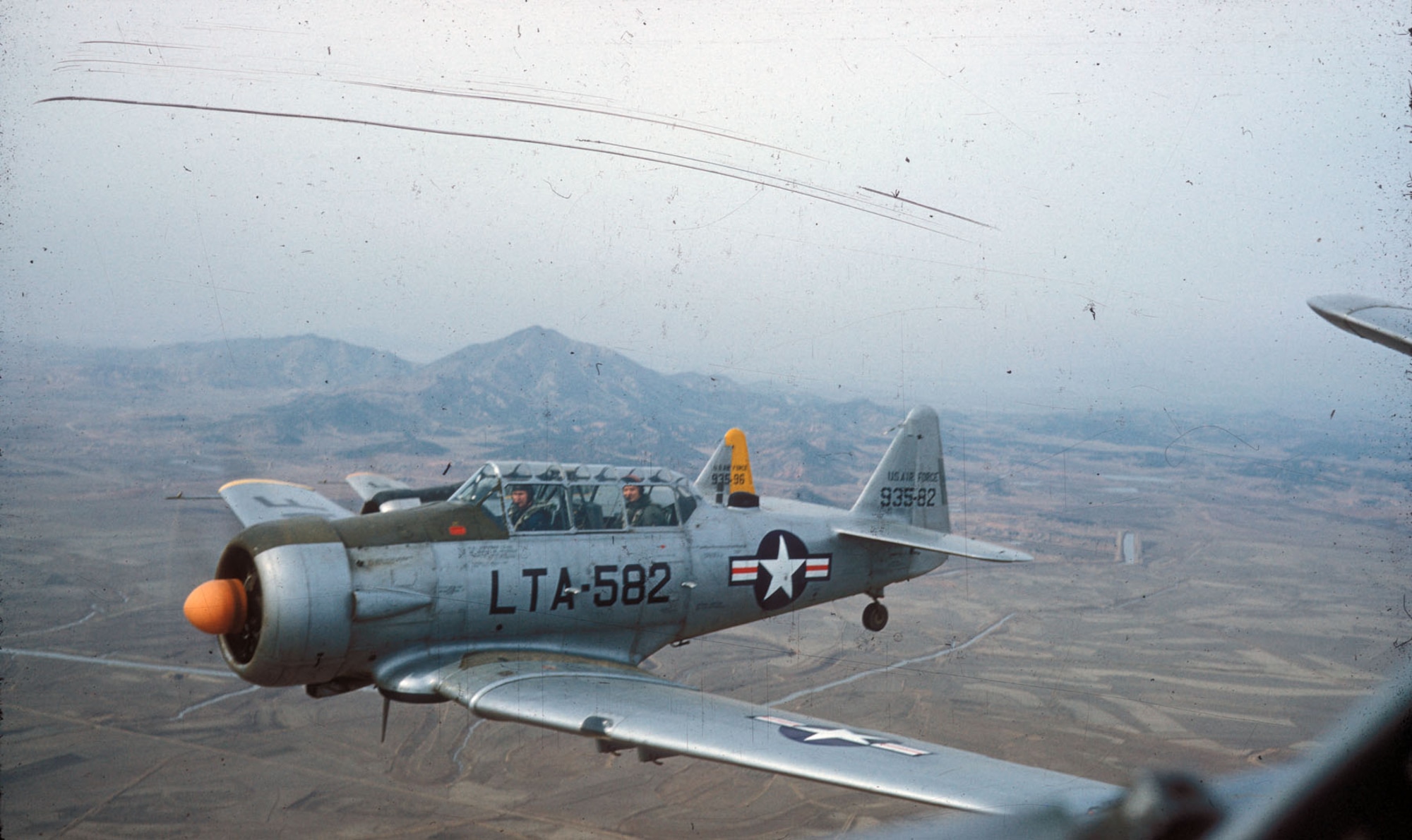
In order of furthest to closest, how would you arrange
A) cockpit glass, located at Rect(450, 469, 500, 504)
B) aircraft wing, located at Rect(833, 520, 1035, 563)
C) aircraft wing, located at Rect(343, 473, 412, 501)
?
aircraft wing, located at Rect(343, 473, 412, 501) < aircraft wing, located at Rect(833, 520, 1035, 563) < cockpit glass, located at Rect(450, 469, 500, 504)

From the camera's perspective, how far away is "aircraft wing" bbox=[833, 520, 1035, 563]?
1164 centimetres

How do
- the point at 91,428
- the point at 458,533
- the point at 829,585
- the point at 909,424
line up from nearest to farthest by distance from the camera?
the point at 458,533, the point at 829,585, the point at 909,424, the point at 91,428

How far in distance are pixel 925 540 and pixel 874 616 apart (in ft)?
5.14

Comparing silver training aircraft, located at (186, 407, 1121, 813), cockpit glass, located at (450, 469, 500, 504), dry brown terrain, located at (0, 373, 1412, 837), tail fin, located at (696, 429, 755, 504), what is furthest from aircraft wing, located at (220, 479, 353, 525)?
dry brown terrain, located at (0, 373, 1412, 837)

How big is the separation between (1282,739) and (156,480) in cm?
5179

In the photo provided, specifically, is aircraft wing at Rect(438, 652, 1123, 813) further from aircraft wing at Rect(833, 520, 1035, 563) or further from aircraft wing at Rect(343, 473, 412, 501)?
aircraft wing at Rect(343, 473, 412, 501)

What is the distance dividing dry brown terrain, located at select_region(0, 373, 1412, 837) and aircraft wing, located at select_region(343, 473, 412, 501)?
1231 cm

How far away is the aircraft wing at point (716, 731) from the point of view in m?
5.74

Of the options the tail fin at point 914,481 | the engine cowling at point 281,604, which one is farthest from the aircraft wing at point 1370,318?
the tail fin at point 914,481

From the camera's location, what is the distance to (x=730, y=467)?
19562 millimetres

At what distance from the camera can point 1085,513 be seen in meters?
70.9

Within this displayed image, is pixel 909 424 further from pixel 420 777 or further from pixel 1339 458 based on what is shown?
pixel 1339 458

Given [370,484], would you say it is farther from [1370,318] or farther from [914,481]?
[1370,318]

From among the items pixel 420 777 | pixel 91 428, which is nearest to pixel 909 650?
pixel 420 777
